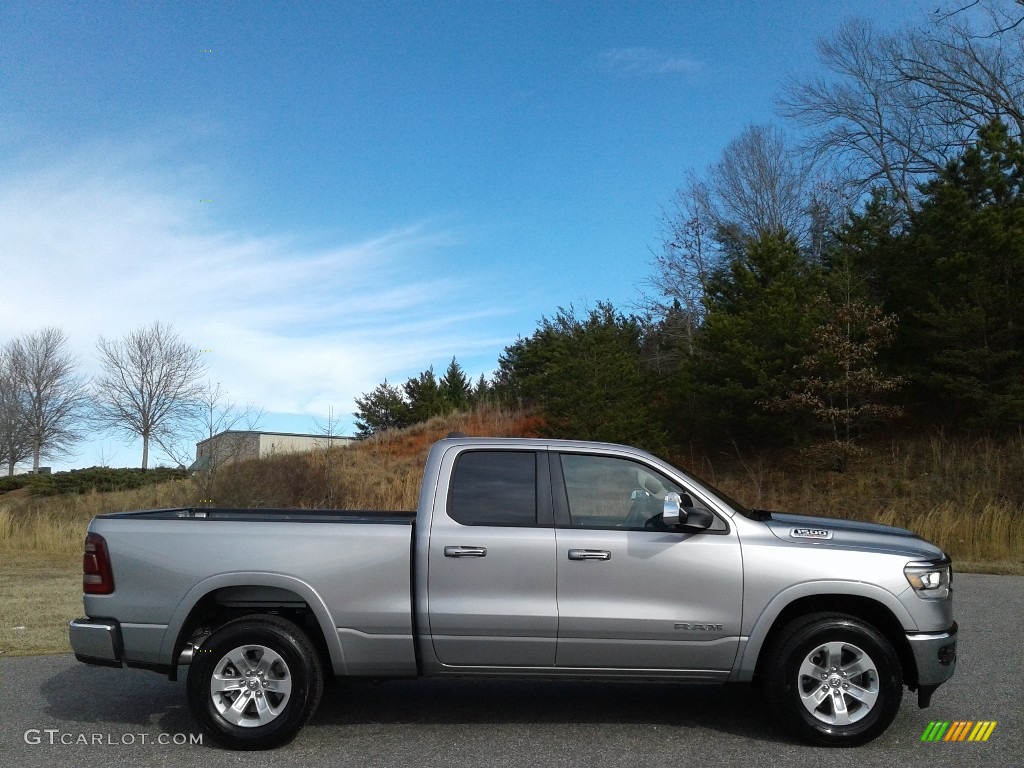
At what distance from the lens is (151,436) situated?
169 feet

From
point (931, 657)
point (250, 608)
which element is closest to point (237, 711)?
point (250, 608)

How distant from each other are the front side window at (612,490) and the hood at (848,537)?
716 millimetres

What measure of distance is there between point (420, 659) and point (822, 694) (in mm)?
2487

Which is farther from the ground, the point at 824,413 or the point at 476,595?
the point at 824,413

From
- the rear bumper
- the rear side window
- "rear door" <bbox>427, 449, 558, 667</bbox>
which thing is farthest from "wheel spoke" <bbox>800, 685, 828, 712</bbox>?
the rear bumper

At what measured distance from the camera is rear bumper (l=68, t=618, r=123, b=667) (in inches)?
229

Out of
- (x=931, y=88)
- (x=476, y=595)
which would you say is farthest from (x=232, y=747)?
(x=931, y=88)

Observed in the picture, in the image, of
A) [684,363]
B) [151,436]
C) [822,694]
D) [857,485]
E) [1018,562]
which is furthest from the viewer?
[151,436]

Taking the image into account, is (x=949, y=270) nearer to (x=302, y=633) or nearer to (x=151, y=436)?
(x=302, y=633)

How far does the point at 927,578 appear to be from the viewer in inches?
228

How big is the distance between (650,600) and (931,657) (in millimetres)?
1745

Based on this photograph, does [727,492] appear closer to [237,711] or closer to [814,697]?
[814,697]

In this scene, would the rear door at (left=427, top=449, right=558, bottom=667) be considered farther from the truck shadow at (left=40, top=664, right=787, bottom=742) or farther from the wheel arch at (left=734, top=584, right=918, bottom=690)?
the wheel arch at (left=734, top=584, right=918, bottom=690)

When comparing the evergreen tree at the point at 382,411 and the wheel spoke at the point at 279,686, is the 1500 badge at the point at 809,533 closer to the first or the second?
the wheel spoke at the point at 279,686
